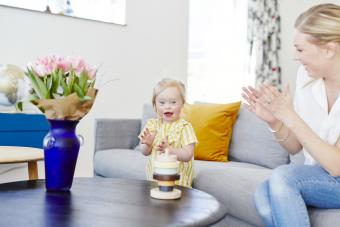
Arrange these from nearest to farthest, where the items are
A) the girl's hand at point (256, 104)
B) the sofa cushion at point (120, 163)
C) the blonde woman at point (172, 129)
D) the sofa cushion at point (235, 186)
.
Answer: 1. the girl's hand at point (256, 104)
2. the sofa cushion at point (235, 186)
3. the blonde woman at point (172, 129)
4. the sofa cushion at point (120, 163)

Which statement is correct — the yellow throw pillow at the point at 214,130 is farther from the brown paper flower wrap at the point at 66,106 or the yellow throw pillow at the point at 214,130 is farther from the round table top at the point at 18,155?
the brown paper flower wrap at the point at 66,106

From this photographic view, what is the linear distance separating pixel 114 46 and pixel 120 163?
1.42m

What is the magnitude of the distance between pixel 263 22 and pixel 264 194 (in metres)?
3.62

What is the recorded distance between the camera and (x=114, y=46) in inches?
145

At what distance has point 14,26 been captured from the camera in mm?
3074

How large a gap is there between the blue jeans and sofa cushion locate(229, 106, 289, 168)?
0.95 metres

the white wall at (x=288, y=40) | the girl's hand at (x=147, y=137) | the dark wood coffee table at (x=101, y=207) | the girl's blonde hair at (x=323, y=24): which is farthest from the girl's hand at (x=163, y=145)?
the white wall at (x=288, y=40)

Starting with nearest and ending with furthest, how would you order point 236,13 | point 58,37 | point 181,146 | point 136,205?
point 136,205 → point 181,146 → point 58,37 → point 236,13

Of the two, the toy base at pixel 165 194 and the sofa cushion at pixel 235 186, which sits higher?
the toy base at pixel 165 194

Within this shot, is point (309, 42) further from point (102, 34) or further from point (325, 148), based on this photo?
point (102, 34)

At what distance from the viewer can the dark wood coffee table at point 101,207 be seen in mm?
1113

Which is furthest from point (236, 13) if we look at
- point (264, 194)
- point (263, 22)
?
point (264, 194)

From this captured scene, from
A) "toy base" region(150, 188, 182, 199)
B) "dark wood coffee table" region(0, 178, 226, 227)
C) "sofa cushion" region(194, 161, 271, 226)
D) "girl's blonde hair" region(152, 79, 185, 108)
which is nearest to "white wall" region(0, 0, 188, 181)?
"girl's blonde hair" region(152, 79, 185, 108)

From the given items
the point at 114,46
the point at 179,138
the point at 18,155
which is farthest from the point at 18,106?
the point at 179,138
